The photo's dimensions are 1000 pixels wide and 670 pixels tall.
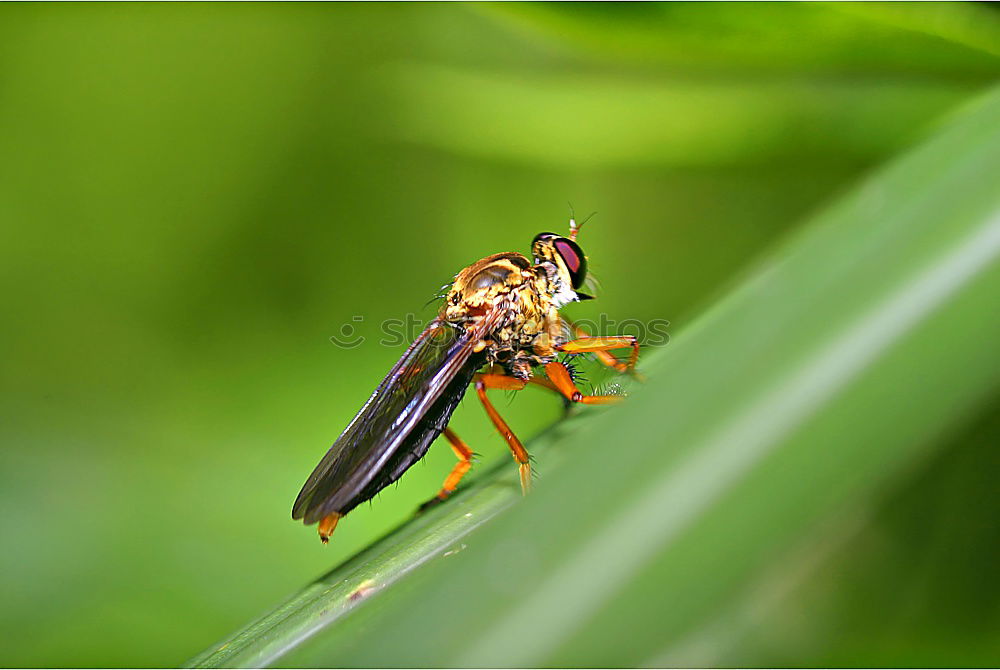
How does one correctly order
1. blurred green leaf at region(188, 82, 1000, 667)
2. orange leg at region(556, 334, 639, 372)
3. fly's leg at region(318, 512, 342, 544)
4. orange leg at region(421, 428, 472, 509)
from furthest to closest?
1. orange leg at region(421, 428, 472, 509)
2. orange leg at region(556, 334, 639, 372)
3. fly's leg at region(318, 512, 342, 544)
4. blurred green leaf at region(188, 82, 1000, 667)

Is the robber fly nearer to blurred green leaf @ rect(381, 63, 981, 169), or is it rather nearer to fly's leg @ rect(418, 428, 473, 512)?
fly's leg @ rect(418, 428, 473, 512)

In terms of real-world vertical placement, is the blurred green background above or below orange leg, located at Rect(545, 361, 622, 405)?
above

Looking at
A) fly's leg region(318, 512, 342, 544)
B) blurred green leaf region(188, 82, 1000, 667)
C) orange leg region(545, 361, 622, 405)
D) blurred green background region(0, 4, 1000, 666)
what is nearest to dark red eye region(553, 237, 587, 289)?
orange leg region(545, 361, 622, 405)

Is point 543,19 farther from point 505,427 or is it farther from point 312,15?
point 312,15

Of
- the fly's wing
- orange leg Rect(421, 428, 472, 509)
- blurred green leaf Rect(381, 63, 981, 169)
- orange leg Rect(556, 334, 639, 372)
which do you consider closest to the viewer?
the fly's wing

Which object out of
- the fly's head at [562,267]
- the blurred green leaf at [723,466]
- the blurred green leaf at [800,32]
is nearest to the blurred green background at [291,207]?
the blurred green leaf at [800,32]

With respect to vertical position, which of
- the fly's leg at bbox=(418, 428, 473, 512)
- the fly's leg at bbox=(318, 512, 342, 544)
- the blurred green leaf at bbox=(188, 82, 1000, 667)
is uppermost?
the fly's leg at bbox=(418, 428, 473, 512)

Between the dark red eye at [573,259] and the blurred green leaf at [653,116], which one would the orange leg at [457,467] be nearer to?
the dark red eye at [573,259]
